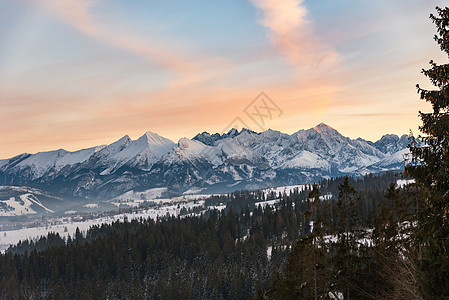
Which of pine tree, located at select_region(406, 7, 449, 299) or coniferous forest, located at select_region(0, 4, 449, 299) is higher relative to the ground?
pine tree, located at select_region(406, 7, 449, 299)

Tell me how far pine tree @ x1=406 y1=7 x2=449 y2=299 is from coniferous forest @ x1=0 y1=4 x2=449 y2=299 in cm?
4

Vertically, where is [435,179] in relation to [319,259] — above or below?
above

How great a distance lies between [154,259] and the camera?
185500 millimetres

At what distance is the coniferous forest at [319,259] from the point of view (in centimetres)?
1791

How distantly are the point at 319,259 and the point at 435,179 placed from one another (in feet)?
78.0

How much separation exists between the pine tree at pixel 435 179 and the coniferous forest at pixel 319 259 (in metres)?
0.04

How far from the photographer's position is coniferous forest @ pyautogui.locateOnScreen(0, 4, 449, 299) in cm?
1791

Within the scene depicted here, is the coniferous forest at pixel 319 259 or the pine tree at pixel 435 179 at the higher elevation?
the pine tree at pixel 435 179

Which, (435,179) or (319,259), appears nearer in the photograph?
(435,179)

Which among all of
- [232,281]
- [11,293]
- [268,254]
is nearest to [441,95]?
[232,281]

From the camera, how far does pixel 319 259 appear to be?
39.4 metres

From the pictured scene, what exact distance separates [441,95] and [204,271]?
164m

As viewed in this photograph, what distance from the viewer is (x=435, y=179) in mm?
17859

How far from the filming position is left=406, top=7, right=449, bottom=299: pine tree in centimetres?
1722
